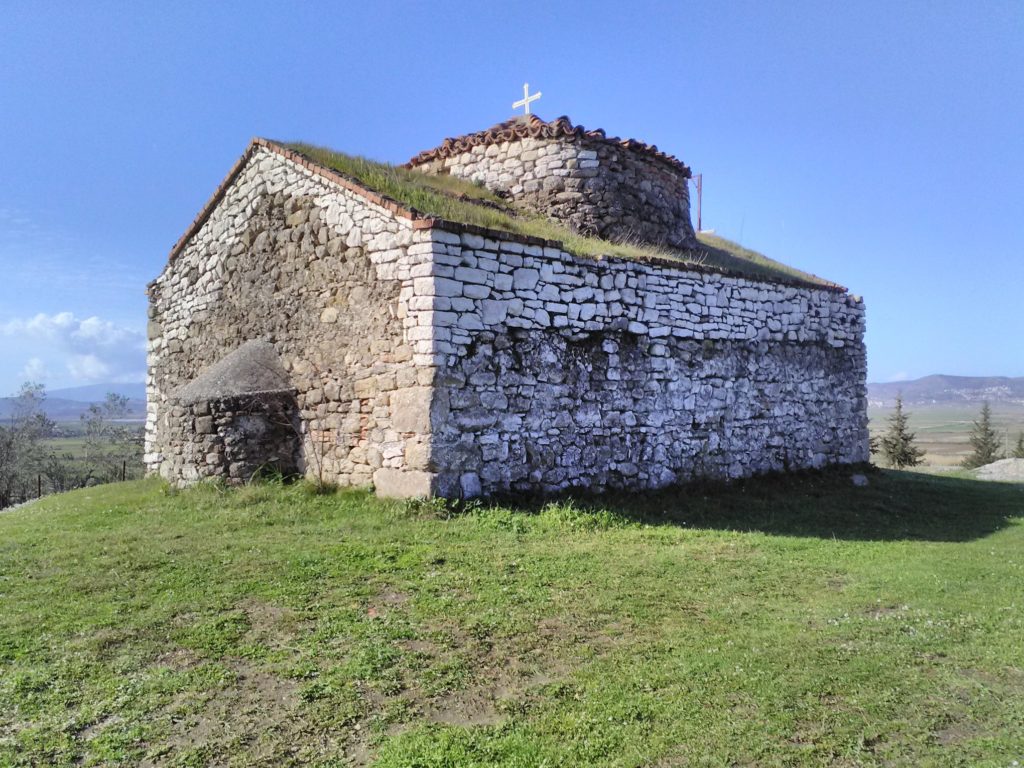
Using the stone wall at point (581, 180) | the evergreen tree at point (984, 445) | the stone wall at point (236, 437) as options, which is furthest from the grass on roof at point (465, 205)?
the evergreen tree at point (984, 445)

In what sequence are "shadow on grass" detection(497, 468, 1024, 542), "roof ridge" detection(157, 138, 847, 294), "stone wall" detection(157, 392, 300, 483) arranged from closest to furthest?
"roof ridge" detection(157, 138, 847, 294) → "shadow on grass" detection(497, 468, 1024, 542) → "stone wall" detection(157, 392, 300, 483)

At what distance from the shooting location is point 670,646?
488 centimetres

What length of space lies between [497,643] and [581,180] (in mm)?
9739

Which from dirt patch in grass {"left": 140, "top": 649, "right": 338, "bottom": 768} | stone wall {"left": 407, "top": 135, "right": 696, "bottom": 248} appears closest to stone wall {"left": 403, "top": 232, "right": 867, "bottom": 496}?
stone wall {"left": 407, "top": 135, "right": 696, "bottom": 248}

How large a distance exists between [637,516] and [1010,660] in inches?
194

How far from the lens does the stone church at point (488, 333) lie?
29.5ft

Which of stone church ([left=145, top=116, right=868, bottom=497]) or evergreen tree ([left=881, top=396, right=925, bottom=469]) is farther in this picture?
evergreen tree ([left=881, top=396, right=925, bottom=469])

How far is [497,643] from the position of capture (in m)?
4.91

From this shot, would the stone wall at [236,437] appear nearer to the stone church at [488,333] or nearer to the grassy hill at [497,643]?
the stone church at [488,333]

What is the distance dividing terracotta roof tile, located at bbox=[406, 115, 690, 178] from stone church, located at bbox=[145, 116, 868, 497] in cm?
4

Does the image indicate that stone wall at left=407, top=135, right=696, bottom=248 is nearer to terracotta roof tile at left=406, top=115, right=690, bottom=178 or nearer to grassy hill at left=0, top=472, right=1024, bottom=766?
terracotta roof tile at left=406, top=115, right=690, bottom=178

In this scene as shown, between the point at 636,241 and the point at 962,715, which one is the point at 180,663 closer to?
the point at 962,715

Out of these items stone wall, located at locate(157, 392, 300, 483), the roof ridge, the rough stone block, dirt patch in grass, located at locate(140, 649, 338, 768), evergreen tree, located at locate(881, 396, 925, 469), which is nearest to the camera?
dirt patch in grass, located at locate(140, 649, 338, 768)

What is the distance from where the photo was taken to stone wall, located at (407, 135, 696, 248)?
42.0 feet
